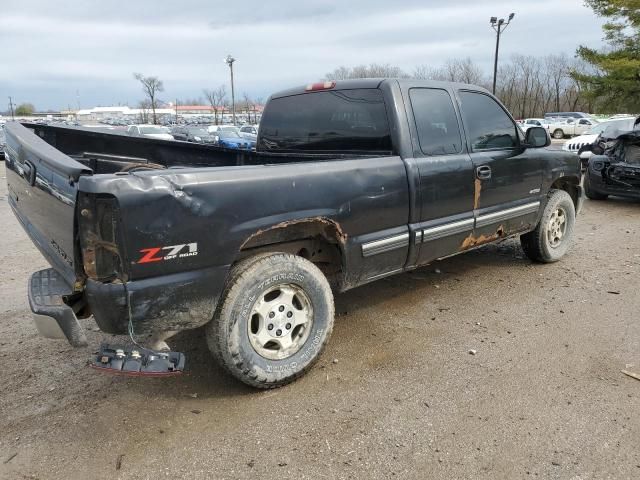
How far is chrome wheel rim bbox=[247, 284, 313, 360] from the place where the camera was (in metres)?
3.11

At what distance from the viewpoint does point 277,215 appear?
304 centimetres

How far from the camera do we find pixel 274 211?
3.02 meters

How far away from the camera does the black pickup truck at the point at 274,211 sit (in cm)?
259

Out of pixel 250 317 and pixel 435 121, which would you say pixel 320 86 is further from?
pixel 250 317

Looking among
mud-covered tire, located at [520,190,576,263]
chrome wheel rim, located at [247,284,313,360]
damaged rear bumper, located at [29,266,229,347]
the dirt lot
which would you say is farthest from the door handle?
damaged rear bumper, located at [29,266,229,347]

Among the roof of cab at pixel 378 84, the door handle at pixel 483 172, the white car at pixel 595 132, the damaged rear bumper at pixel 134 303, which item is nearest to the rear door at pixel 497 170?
the door handle at pixel 483 172

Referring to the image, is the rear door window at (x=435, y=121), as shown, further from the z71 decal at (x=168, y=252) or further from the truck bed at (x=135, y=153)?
the z71 decal at (x=168, y=252)

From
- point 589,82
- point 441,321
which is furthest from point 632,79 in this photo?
point 441,321

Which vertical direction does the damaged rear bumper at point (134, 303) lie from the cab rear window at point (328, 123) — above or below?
below

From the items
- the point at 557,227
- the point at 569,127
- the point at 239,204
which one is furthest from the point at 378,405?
the point at 569,127

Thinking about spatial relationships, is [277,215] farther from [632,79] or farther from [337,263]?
[632,79]

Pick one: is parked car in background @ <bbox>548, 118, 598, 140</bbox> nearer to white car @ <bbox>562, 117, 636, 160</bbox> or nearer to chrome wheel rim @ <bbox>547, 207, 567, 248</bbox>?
white car @ <bbox>562, 117, 636, 160</bbox>

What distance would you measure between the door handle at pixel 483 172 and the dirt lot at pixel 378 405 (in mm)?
1124

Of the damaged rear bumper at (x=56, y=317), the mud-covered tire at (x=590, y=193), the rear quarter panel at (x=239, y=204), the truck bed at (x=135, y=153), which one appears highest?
the truck bed at (x=135, y=153)
